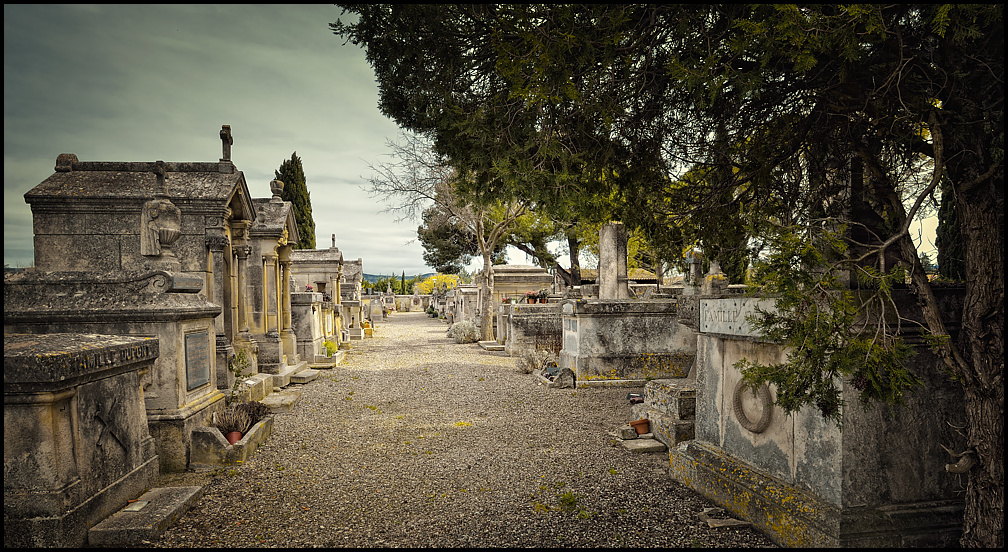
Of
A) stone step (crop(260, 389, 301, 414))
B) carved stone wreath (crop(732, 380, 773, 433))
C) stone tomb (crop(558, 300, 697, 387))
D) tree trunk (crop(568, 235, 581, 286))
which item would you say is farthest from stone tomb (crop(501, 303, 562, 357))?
tree trunk (crop(568, 235, 581, 286))

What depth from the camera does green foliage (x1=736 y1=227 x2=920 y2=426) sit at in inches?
107

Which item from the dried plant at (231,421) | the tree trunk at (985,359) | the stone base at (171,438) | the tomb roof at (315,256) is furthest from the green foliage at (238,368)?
the tomb roof at (315,256)

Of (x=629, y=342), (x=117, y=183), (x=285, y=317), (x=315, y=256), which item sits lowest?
(x=629, y=342)

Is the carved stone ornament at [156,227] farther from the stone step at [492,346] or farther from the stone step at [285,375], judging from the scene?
the stone step at [492,346]

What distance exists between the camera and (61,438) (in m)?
3.51

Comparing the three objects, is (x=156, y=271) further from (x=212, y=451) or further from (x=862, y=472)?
(x=862, y=472)

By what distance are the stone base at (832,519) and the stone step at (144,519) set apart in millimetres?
4070

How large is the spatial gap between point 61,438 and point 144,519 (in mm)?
783

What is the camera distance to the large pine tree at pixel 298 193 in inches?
1166

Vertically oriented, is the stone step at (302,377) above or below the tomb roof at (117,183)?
below

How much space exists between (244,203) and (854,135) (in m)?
8.16

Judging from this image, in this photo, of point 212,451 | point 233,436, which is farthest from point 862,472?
point 233,436

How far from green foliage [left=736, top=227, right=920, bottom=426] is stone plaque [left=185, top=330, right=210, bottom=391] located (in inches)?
203

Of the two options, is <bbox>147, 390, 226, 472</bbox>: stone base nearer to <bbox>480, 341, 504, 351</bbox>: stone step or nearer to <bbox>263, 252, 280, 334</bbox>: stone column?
<bbox>263, 252, 280, 334</bbox>: stone column
